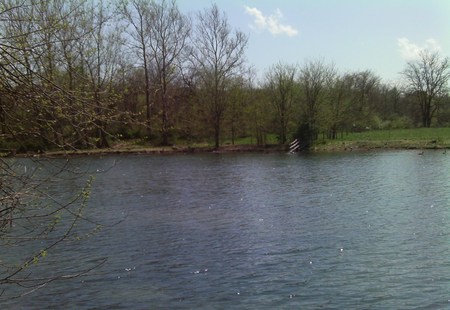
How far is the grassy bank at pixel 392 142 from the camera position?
54.2 meters

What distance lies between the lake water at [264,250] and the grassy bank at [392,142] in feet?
95.2

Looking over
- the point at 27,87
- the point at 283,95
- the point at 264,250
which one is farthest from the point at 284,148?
the point at 27,87

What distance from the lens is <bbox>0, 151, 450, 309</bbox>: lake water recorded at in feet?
34.1

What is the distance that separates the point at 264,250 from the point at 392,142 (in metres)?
48.2

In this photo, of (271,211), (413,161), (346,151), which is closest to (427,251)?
(271,211)

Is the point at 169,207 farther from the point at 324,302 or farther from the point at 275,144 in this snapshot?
the point at 275,144

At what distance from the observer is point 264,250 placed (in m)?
13.9

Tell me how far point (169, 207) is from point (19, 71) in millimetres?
16873

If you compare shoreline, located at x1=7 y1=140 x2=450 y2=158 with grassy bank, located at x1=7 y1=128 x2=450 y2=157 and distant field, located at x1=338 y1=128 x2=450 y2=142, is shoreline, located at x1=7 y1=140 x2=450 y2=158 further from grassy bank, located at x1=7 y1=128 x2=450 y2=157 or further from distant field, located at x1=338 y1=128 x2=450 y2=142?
distant field, located at x1=338 y1=128 x2=450 y2=142

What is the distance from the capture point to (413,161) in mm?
39719

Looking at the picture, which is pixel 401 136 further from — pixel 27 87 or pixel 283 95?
pixel 27 87

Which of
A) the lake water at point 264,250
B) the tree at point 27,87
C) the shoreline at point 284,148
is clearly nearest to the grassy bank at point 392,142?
the shoreline at point 284,148

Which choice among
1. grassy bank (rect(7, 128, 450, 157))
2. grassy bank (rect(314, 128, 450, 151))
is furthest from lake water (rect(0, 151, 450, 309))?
grassy bank (rect(7, 128, 450, 157))

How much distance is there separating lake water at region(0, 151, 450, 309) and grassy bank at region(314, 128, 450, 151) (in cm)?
2902
